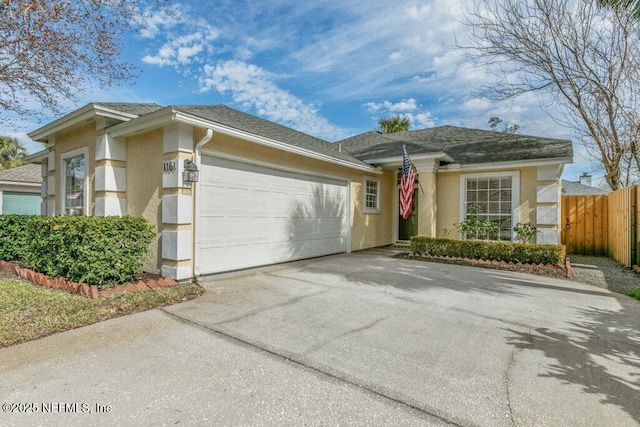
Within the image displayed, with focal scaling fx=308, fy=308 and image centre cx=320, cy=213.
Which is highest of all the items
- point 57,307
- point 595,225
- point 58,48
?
point 58,48

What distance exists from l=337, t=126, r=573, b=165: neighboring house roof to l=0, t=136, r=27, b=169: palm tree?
25.9 meters

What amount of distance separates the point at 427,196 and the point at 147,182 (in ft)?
26.2

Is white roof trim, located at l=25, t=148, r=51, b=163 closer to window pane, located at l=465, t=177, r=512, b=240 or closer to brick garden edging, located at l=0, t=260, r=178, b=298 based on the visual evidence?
brick garden edging, located at l=0, t=260, r=178, b=298

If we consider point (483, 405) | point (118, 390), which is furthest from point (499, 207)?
point (118, 390)

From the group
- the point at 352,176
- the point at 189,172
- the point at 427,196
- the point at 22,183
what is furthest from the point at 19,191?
the point at 427,196

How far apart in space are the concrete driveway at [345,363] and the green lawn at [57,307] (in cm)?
25

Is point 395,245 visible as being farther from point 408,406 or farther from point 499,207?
point 408,406

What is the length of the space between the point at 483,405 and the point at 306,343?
5.76ft

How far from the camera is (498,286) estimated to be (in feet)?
19.9

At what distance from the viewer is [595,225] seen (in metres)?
10.6

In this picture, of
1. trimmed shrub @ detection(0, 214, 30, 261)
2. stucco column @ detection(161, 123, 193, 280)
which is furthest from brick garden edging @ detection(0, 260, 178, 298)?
trimmed shrub @ detection(0, 214, 30, 261)

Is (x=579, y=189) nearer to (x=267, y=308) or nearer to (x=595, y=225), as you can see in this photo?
(x=595, y=225)

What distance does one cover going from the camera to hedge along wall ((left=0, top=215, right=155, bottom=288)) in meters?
5.04

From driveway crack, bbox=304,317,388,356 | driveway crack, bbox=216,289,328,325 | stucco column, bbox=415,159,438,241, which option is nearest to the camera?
driveway crack, bbox=304,317,388,356
